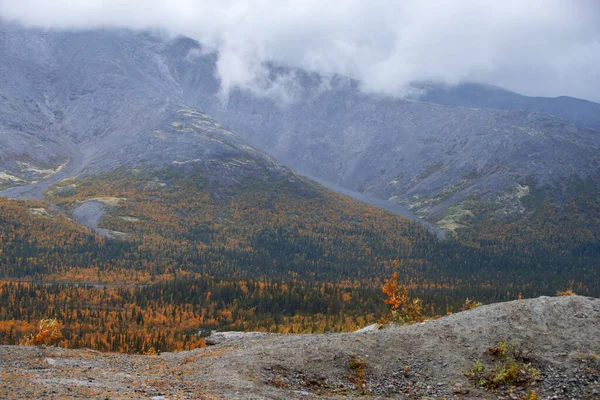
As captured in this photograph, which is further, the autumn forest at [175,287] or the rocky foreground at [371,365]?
the autumn forest at [175,287]

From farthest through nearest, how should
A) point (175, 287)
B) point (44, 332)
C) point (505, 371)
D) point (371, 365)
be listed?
1. point (175, 287)
2. point (44, 332)
3. point (371, 365)
4. point (505, 371)

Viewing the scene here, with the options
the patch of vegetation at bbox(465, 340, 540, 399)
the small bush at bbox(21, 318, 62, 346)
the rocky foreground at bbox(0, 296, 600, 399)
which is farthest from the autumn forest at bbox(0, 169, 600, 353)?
the patch of vegetation at bbox(465, 340, 540, 399)

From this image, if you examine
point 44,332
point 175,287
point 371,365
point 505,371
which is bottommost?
point 175,287

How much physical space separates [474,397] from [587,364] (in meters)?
7.52

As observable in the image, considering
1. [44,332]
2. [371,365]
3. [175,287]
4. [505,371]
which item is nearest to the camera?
[505,371]

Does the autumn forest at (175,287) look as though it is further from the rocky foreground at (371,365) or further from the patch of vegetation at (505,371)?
the patch of vegetation at (505,371)

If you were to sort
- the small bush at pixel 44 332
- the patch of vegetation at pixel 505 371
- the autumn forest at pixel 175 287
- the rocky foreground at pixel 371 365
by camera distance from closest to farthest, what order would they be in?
the rocky foreground at pixel 371 365, the patch of vegetation at pixel 505 371, the small bush at pixel 44 332, the autumn forest at pixel 175 287

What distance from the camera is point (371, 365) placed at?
1187 inches

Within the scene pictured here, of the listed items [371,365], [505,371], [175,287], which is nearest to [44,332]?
[371,365]

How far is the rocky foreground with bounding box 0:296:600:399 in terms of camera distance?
25672 millimetres

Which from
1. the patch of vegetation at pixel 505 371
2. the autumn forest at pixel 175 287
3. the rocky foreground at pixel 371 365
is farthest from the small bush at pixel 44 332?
the patch of vegetation at pixel 505 371

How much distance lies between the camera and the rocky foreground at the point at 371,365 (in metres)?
25.7

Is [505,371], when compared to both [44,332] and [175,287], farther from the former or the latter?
[175,287]

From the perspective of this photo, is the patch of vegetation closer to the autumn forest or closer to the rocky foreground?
the rocky foreground
